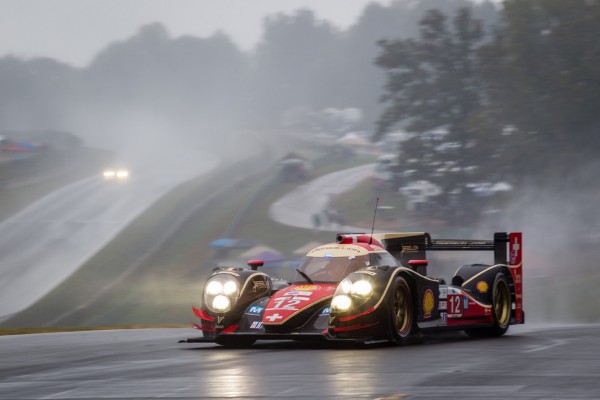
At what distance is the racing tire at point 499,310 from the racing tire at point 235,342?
359 cm

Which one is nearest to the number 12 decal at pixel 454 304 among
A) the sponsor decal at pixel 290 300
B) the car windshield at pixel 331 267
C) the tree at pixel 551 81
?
the car windshield at pixel 331 267

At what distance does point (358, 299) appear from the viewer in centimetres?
1334

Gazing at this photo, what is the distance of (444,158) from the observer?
7025 centimetres

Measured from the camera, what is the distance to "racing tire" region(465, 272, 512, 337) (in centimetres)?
1634

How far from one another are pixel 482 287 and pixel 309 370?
6.16m

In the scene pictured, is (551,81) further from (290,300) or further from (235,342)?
(290,300)

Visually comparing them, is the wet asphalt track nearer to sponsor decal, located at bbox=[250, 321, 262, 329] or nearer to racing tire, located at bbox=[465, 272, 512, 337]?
sponsor decal, located at bbox=[250, 321, 262, 329]

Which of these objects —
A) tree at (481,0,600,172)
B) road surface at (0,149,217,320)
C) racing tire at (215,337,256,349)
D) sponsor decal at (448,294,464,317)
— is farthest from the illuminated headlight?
tree at (481,0,600,172)

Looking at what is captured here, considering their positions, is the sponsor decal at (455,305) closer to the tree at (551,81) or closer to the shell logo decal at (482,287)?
the shell logo decal at (482,287)

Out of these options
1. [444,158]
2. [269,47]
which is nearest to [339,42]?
[269,47]

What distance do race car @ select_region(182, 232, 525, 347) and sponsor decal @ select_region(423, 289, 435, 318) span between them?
0.01m

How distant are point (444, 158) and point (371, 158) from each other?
16405mm

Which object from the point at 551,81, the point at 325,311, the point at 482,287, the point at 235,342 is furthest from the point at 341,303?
the point at 551,81

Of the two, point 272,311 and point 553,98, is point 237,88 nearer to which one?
point 553,98
